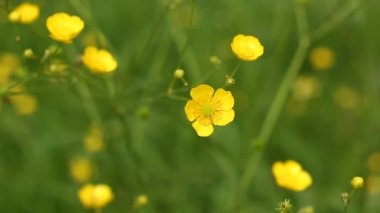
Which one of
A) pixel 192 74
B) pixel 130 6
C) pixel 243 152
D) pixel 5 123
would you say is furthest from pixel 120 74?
pixel 130 6

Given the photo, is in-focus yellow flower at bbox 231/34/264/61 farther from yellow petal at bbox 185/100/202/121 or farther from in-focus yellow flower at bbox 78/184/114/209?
in-focus yellow flower at bbox 78/184/114/209

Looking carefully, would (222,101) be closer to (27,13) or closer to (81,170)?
(27,13)

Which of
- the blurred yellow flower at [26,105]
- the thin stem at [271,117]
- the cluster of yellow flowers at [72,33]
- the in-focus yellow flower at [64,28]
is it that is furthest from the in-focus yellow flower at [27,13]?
the blurred yellow flower at [26,105]

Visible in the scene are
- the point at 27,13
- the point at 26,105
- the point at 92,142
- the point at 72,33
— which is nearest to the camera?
the point at 72,33

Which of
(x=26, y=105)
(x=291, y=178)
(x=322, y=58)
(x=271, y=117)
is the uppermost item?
(x=322, y=58)

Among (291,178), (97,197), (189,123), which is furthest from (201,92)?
(189,123)

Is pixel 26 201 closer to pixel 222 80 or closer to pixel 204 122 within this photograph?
pixel 222 80

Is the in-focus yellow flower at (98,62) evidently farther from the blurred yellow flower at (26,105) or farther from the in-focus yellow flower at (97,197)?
the blurred yellow flower at (26,105)
